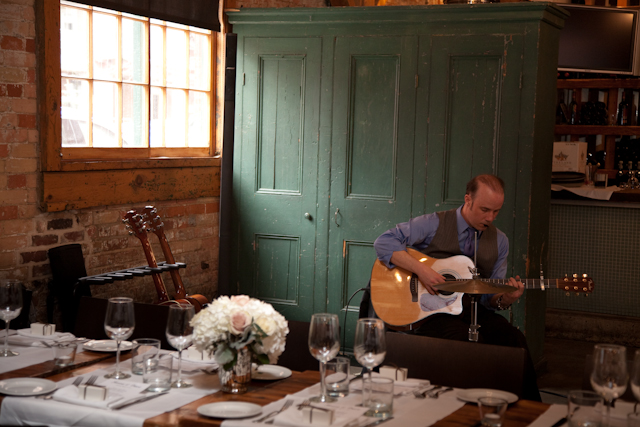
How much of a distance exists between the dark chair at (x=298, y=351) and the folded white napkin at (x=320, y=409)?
670 mm

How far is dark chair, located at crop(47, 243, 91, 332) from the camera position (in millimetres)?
3893

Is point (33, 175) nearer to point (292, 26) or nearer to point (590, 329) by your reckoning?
point (292, 26)

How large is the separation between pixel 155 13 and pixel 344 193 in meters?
1.58

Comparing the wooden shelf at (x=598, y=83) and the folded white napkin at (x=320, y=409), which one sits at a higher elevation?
the wooden shelf at (x=598, y=83)

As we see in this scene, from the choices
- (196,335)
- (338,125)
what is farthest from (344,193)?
(196,335)

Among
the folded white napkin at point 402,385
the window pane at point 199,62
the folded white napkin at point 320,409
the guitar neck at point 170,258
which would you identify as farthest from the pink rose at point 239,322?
the window pane at point 199,62

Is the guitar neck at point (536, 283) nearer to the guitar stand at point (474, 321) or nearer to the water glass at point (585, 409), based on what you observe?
the guitar stand at point (474, 321)

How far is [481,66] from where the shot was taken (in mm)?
4664

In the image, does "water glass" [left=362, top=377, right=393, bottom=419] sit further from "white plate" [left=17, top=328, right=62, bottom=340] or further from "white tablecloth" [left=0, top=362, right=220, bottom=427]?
"white plate" [left=17, top=328, right=62, bottom=340]

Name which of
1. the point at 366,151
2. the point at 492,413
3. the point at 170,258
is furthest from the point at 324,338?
the point at 366,151

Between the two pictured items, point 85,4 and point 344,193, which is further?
point 344,193

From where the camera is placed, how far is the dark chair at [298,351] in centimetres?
276

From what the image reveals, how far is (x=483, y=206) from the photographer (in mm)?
3641

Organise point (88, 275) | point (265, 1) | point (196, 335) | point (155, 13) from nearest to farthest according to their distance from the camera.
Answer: point (196, 335) < point (88, 275) < point (155, 13) < point (265, 1)
